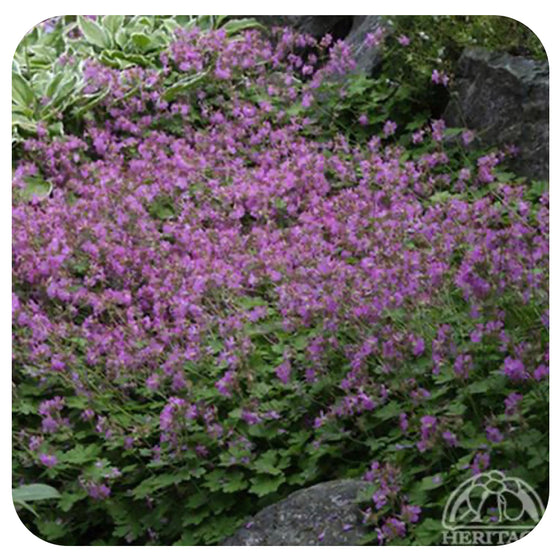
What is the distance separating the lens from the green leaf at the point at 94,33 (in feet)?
Result: 10.6

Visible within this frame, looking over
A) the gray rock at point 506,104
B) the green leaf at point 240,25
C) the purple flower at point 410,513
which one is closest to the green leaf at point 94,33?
the green leaf at point 240,25

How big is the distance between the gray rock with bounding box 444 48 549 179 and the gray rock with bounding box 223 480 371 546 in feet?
3.61

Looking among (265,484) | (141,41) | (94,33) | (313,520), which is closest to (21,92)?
(94,33)

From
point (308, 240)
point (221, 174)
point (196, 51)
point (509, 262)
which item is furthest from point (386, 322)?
point (196, 51)

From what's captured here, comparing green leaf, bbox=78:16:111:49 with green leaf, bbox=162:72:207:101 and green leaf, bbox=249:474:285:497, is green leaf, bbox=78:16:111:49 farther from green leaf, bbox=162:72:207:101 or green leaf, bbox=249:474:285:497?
green leaf, bbox=249:474:285:497

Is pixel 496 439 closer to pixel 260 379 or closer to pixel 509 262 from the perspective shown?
pixel 509 262

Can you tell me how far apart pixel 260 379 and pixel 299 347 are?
0.43ft

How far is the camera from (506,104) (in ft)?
9.96

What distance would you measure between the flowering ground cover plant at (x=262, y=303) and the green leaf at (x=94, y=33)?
5cm

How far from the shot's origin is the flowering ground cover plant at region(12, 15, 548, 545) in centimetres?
236

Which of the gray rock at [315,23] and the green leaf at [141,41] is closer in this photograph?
the gray rock at [315,23]

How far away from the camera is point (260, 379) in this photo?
2.63 metres

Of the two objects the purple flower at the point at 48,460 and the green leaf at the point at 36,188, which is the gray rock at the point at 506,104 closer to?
the green leaf at the point at 36,188

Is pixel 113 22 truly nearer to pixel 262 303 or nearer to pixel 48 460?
pixel 262 303
